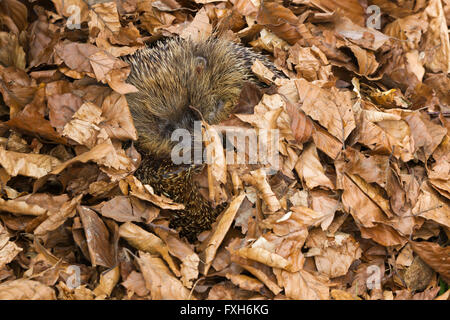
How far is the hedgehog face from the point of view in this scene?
2836 millimetres

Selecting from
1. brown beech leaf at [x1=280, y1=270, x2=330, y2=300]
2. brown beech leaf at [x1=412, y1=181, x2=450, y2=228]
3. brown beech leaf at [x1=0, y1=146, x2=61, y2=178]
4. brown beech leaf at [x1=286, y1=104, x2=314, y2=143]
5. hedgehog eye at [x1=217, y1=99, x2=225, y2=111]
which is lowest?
brown beech leaf at [x1=280, y1=270, x2=330, y2=300]

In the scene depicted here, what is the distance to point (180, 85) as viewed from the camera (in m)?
2.89

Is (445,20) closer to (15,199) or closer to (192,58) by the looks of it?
(192,58)

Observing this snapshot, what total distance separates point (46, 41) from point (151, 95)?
737 mm

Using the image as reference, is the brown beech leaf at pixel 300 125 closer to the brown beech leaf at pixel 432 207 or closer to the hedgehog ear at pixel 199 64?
the hedgehog ear at pixel 199 64

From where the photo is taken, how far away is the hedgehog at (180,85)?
282 centimetres

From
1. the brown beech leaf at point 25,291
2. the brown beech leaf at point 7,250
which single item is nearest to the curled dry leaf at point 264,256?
the brown beech leaf at point 25,291

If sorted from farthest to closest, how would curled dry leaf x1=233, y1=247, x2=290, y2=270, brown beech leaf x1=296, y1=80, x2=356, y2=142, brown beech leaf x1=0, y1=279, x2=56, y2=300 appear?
1. brown beech leaf x1=296, y1=80, x2=356, y2=142
2. curled dry leaf x1=233, y1=247, x2=290, y2=270
3. brown beech leaf x1=0, y1=279, x2=56, y2=300

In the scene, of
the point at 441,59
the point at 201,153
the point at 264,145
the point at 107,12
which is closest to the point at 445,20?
the point at 441,59

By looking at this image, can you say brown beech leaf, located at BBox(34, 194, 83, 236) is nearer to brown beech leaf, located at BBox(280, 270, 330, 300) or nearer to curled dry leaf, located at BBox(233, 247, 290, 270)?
curled dry leaf, located at BBox(233, 247, 290, 270)

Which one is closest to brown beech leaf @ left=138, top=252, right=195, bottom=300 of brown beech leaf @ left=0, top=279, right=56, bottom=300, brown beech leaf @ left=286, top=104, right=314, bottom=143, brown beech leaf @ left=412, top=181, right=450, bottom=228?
brown beech leaf @ left=0, top=279, right=56, bottom=300

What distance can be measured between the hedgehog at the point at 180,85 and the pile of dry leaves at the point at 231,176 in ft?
0.36

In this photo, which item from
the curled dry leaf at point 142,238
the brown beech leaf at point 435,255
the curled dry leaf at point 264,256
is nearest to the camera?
the curled dry leaf at point 264,256

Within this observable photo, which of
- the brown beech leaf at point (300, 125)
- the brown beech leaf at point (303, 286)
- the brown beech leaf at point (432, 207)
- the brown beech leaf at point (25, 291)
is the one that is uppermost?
the brown beech leaf at point (300, 125)
